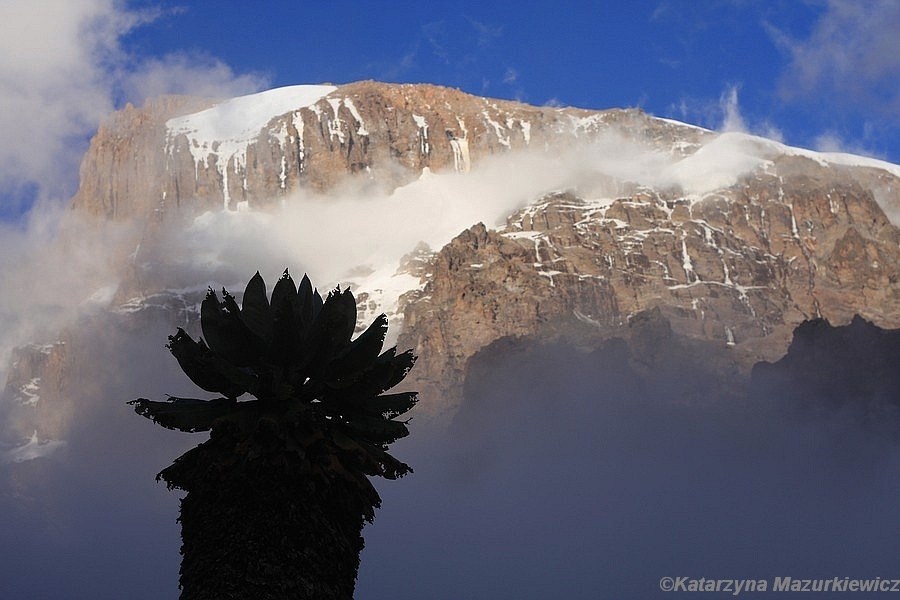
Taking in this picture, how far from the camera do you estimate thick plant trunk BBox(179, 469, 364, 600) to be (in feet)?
55.3

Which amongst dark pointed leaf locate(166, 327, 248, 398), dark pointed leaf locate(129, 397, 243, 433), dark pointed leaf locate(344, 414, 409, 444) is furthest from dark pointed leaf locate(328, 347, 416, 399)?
dark pointed leaf locate(129, 397, 243, 433)

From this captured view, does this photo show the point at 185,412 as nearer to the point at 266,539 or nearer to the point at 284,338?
the point at 284,338

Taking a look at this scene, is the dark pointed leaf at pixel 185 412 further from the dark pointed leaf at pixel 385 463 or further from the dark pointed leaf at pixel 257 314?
the dark pointed leaf at pixel 385 463

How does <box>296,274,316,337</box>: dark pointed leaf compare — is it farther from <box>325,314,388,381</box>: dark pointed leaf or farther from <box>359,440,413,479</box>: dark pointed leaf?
<box>359,440,413,479</box>: dark pointed leaf

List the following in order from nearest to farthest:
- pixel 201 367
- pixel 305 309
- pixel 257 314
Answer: pixel 201 367, pixel 257 314, pixel 305 309

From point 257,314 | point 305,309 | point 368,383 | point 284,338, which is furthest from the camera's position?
point 305,309

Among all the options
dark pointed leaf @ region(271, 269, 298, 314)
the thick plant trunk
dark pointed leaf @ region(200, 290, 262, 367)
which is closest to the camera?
the thick plant trunk

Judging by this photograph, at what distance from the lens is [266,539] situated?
56.4ft

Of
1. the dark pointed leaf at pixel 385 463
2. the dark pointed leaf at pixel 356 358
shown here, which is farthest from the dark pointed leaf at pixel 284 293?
the dark pointed leaf at pixel 385 463

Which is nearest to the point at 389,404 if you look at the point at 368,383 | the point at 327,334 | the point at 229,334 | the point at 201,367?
the point at 368,383

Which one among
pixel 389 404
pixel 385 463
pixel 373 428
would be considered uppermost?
pixel 389 404

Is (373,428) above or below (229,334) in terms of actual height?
below

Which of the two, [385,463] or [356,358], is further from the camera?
[356,358]

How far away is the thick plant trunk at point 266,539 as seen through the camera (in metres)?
16.8
